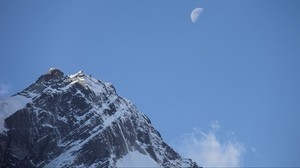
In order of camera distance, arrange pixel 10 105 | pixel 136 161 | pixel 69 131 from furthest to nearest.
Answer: pixel 136 161 → pixel 69 131 → pixel 10 105

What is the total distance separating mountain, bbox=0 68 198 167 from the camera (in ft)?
531

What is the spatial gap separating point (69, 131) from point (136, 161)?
23.7 m

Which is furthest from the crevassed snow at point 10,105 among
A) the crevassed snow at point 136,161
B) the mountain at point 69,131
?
the crevassed snow at point 136,161

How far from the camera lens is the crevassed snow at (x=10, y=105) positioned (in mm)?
163800

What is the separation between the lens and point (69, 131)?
6890 inches

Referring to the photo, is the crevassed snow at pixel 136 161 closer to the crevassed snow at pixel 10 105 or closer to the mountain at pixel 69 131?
the mountain at pixel 69 131

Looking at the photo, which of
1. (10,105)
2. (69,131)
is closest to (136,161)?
(69,131)

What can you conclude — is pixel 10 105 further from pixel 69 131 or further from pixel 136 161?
pixel 136 161

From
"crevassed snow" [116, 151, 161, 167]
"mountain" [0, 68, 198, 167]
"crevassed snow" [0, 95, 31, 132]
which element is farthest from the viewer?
"crevassed snow" [116, 151, 161, 167]

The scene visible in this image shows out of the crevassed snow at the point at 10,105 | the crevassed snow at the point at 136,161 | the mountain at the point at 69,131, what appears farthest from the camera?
the crevassed snow at the point at 136,161

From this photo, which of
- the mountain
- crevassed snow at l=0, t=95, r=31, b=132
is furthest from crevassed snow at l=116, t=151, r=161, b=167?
crevassed snow at l=0, t=95, r=31, b=132

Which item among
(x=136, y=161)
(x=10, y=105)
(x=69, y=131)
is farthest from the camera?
(x=136, y=161)

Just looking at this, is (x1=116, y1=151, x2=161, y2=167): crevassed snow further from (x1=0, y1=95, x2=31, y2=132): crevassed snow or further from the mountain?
(x1=0, y1=95, x2=31, y2=132): crevassed snow

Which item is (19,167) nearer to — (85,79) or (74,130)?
(74,130)
